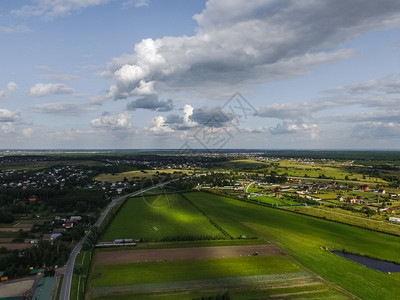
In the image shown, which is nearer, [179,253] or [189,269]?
[189,269]

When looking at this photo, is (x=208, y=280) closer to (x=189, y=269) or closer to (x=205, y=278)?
(x=205, y=278)

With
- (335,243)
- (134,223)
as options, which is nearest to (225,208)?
(134,223)

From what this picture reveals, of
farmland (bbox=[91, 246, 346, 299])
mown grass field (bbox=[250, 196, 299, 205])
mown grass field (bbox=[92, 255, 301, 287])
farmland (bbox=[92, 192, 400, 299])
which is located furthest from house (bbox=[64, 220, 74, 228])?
mown grass field (bbox=[250, 196, 299, 205])

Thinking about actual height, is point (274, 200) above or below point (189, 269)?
above

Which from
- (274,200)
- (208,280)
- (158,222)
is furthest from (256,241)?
(274,200)

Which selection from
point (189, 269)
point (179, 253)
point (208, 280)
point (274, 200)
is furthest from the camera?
point (274, 200)

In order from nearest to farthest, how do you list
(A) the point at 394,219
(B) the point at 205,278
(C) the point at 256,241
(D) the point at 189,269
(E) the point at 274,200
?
(B) the point at 205,278, (D) the point at 189,269, (C) the point at 256,241, (A) the point at 394,219, (E) the point at 274,200

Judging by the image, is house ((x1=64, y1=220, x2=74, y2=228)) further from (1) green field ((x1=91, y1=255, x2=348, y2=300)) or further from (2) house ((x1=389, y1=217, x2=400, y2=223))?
(2) house ((x1=389, y1=217, x2=400, y2=223))
